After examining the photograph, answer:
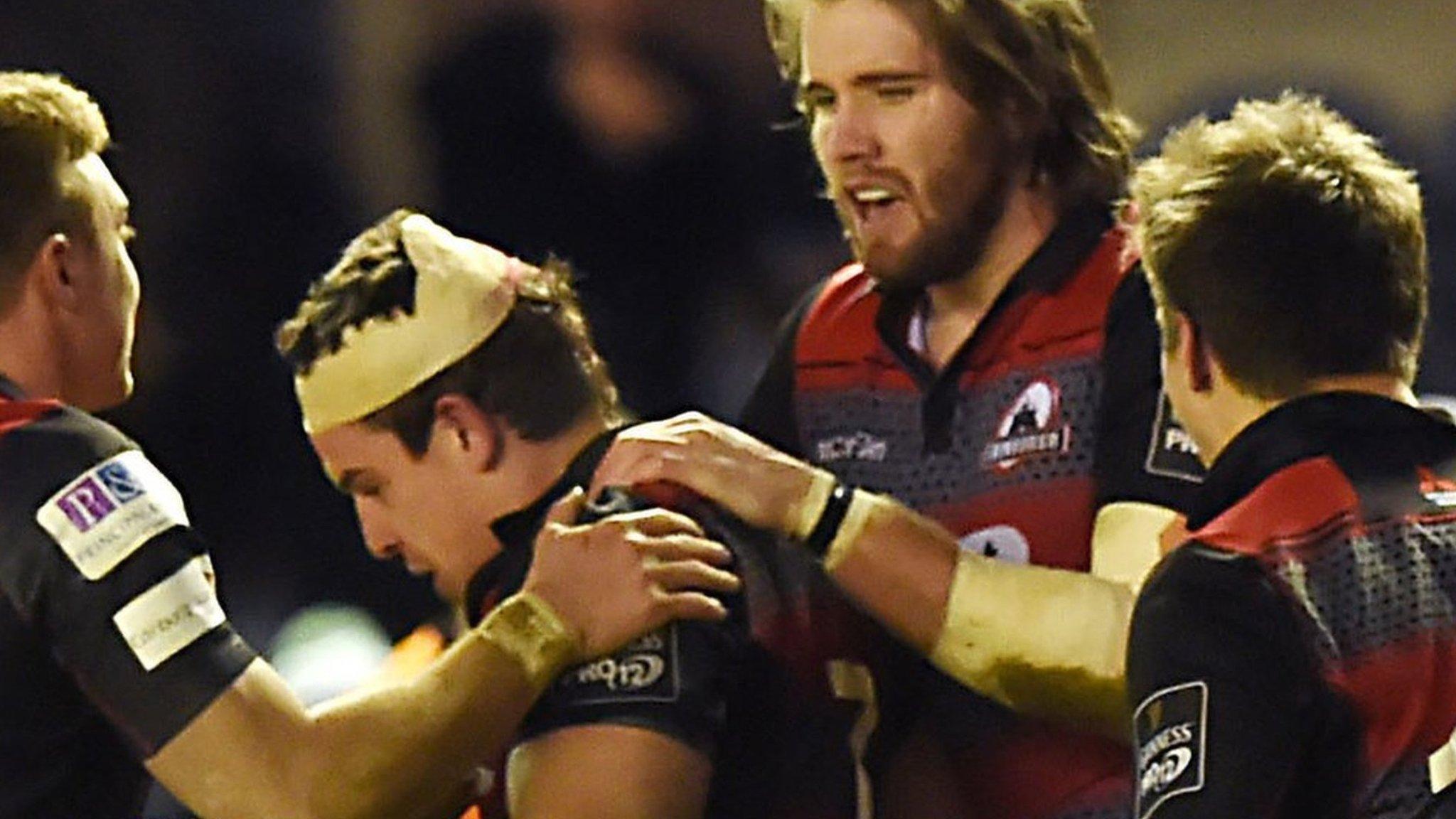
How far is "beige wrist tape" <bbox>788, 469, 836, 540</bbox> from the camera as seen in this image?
9.30 ft

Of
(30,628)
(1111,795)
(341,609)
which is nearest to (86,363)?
(30,628)

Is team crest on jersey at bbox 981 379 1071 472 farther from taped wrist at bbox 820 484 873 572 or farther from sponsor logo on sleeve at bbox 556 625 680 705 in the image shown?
sponsor logo on sleeve at bbox 556 625 680 705

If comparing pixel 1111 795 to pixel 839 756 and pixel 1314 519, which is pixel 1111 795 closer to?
pixel 839 756

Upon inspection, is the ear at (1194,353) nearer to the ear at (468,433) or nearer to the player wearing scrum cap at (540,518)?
the player wearing scrum cap at (540,518)

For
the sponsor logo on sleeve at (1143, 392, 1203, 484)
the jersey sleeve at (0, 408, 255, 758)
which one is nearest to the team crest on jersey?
the sponsor logo on sleeve at (1143, 392, 1203, 484)

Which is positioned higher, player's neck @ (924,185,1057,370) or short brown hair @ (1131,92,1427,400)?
short brown hair @ (1131,92,1427,400)

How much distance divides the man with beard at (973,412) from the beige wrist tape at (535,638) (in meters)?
0.16

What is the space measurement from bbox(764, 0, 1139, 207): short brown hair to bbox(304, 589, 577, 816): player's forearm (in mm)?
815

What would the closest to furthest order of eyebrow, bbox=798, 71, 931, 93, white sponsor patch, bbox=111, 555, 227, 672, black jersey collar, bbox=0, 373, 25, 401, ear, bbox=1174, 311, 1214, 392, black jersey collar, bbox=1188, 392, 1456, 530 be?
black jersey collar, bbox=1188, 392, 1456, 530, ear, bbox=1174, 311, 1214, 392, white sponsor patch, bbox=111, 555, 227, 672, black jersey collar, bbox=0, 373, 25, 401, eyebrow, bbox=798, 71, 931, 93

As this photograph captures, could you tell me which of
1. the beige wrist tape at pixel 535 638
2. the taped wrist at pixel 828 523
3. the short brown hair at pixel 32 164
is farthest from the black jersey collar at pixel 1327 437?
the short brown hair at pixel 32 164

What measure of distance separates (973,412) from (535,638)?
594mm

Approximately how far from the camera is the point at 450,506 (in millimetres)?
2887

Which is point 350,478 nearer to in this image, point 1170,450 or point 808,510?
point 808,510

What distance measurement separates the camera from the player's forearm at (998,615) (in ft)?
9.25
